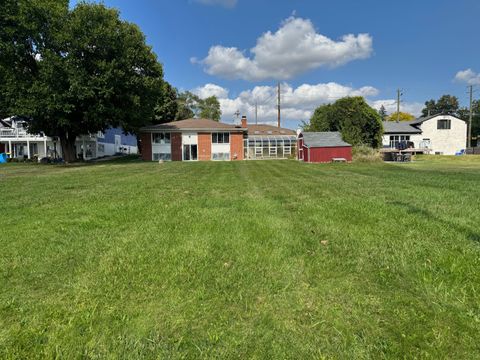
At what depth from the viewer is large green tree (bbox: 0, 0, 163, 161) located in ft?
72.2

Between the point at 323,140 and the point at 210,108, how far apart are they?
150 ft

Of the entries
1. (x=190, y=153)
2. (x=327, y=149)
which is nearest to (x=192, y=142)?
(x=190, y=153)

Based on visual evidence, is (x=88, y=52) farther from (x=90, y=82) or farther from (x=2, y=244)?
(x=2, y=244)

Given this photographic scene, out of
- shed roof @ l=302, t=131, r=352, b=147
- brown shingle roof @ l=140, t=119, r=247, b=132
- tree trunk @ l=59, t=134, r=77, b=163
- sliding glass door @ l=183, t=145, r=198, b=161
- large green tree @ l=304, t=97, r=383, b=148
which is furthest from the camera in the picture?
sliding glass door @ l=183, t=145, r=198, b=161

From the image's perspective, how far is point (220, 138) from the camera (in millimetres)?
37156

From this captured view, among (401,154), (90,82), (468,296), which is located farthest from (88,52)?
(401,154)

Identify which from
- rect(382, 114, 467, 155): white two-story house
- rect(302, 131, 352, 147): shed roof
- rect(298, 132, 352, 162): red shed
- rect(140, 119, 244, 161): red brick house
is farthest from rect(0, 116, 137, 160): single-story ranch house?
rect(382, 114, 467, 155): white two-story house

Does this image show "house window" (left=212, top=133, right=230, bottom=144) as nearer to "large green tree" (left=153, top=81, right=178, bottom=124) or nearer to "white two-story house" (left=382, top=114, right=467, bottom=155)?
"large green tree" (left=153, top=81, right=178, bottom=124)

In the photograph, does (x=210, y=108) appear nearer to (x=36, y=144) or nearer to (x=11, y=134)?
(x=36, y=144)

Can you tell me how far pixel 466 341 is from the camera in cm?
222

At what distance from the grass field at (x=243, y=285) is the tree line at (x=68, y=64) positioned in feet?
Result: 63.8

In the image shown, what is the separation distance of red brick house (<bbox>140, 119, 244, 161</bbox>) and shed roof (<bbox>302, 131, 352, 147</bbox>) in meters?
9.77

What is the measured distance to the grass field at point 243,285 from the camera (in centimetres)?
229

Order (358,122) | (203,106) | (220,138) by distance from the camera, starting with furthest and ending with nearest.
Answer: (203,106), (220,138), (358,122)
